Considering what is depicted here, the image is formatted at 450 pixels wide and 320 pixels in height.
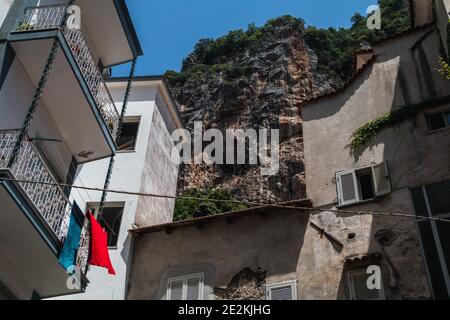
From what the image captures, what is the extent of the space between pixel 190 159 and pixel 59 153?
37518 mm

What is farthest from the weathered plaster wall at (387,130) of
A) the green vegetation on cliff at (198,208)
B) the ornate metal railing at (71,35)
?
the green vegetation on cliff at (198,208)

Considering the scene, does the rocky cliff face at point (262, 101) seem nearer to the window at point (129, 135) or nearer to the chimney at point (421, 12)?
the window at point (129, 135)

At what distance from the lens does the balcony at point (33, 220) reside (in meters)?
10.9

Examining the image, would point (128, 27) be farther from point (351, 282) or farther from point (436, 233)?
point (436, 233)

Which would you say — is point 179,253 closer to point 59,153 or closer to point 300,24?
point 59,153

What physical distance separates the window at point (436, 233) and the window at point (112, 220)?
884cm

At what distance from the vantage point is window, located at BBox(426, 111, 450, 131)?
1466 centimetres

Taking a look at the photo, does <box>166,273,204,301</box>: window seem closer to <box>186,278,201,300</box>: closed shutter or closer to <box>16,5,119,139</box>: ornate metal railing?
<box>186,278,201,300</box>: closed shutter

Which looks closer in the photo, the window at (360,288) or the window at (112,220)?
the window at (360,288)

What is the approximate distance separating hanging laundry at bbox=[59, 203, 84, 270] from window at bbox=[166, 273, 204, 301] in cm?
319

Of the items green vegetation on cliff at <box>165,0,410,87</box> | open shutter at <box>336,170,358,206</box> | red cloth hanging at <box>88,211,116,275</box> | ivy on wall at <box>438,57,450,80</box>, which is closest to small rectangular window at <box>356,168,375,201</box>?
open shutter at <box>336,170,358,206</box>

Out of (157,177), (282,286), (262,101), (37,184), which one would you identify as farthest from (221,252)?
(262,101)

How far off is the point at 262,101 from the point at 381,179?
127 ft

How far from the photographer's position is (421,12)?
18.0m
